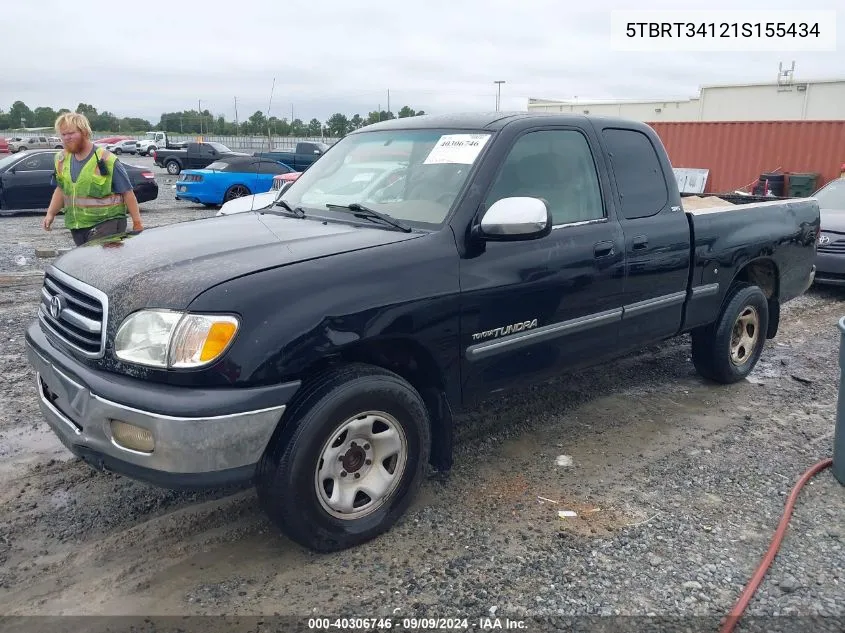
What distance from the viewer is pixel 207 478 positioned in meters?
2.73

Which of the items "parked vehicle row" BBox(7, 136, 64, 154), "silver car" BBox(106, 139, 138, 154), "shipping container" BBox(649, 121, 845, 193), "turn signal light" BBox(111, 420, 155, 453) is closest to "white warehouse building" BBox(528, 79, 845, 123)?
"shipping container" BBox(649, 121, 845, 193)

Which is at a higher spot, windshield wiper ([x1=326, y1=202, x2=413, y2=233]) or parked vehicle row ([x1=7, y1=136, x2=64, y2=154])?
parked vehicle row ([x1=7, y1=136, x2=64, y2=154])

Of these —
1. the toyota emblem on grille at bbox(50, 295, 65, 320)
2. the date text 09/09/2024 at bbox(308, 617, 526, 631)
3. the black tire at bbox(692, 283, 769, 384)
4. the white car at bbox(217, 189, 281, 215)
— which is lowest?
the date text 09/09/2024 at bbox(308, 617, 526, 631)

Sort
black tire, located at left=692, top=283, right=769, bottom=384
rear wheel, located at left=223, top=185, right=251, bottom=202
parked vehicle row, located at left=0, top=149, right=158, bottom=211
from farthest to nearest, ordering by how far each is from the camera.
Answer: rear wheel, located at left=223, top=185, right=251, bottom=202, parked vehicle row, located at left=0, top=149, right=158, bottom=211, black tire, located at left=692, top=283, right=769, bottom=384

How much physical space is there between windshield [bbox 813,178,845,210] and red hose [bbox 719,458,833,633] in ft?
22.5

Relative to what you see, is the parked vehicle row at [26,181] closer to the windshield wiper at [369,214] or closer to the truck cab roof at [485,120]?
the truck cab roof at [485,120]

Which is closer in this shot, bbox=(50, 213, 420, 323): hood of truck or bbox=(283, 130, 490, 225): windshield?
Answer: bbox=(50, 213, 420, 323): hood of truck

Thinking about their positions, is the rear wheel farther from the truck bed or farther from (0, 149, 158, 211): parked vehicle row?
the truck bed

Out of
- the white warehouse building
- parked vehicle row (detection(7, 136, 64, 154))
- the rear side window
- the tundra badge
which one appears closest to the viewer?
the tundra badge

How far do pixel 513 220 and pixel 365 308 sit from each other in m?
0.83

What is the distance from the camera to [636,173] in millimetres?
4445

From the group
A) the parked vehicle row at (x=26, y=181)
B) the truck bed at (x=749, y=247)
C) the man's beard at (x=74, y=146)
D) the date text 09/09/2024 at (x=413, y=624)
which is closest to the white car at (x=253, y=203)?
the man's beard at (x=74, y=146)

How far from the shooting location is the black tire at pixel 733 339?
16.8 feet

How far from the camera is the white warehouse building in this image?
82.8 feet
